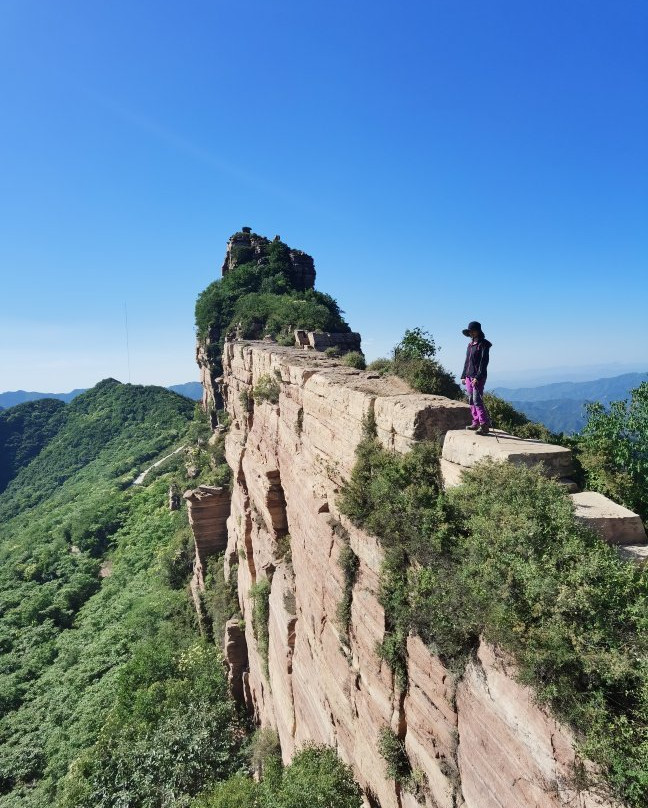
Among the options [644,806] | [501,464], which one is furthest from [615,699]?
[501,464]

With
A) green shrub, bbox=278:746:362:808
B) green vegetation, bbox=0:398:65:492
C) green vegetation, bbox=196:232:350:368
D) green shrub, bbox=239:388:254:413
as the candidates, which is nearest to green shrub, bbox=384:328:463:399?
green shrub, bbox=278:746:362:808

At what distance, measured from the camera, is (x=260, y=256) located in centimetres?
4934

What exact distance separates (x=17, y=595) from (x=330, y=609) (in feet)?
130

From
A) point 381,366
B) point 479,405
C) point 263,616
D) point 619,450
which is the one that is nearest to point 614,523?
point 479,405

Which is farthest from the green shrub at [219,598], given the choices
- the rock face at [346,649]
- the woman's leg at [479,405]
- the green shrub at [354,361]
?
the woman's leg at [479,405]

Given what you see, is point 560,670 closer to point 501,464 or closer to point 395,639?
point 501,464

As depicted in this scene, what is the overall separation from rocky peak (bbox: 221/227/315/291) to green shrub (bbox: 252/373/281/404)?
102 feet

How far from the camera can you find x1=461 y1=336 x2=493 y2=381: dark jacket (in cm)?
808

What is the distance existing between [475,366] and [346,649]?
670cm

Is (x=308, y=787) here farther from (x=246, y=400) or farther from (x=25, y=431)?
(x=25, y=431)

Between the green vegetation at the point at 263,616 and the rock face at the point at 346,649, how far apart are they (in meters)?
0.08

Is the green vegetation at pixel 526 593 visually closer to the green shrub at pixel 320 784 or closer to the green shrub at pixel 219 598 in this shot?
the green shrub at pixel 320 784

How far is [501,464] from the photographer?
6.53 metres

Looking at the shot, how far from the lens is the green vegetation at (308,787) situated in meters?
8.38
